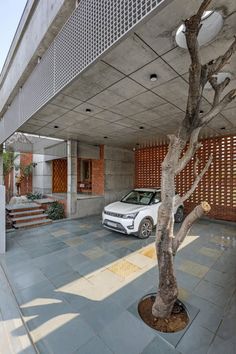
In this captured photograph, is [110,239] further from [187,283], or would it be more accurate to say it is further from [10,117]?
[10,117]

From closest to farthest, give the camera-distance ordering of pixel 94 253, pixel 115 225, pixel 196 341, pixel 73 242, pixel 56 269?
pixel 196 341
pixel 56 269
pixel 94 253
pixel 73 242
pixel 115 225

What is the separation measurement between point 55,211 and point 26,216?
42.3 inches

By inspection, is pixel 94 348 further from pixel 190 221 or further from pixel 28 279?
pixel 28 279

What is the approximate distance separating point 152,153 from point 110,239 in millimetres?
5794

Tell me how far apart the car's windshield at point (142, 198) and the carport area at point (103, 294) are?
4.09 feet

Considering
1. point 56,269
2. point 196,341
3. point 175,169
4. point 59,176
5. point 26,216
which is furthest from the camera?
point 59,176

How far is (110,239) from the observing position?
202 inches

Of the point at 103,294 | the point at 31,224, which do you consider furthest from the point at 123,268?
the point at 31,224

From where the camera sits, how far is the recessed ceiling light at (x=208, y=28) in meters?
1.92

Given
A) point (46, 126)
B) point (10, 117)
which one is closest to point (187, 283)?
point (46, 126)

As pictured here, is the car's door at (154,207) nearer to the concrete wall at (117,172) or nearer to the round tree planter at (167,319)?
the round tree planter at (167,319)

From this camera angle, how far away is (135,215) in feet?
16.4

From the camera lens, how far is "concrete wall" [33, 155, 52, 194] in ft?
35.8

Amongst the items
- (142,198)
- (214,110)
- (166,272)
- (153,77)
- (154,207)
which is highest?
(153,77)
